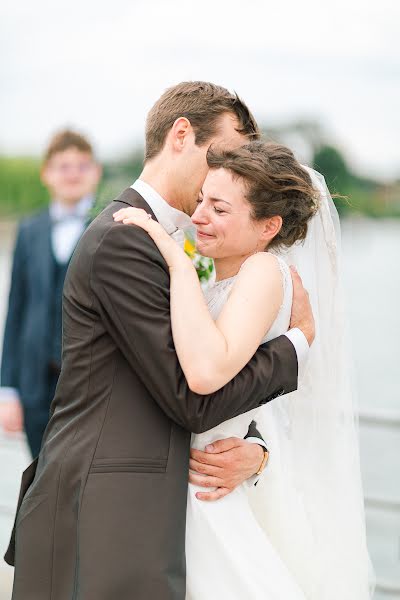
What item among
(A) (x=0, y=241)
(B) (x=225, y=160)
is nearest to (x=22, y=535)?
(B) (x=225, y=160)

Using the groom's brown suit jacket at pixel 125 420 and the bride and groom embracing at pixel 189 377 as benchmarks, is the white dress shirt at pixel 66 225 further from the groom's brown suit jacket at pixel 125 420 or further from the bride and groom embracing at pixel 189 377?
the groom's brown suit jacket at pixel 125 420

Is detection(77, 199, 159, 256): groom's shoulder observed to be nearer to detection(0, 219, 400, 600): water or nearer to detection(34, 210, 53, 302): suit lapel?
detection(0, 219, 400, 600): water

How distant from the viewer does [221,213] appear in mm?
2496

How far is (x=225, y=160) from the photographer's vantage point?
98.3 inches

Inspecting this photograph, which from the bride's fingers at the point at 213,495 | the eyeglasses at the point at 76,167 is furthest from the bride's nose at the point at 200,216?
the eyeglasses at the point at 76,167

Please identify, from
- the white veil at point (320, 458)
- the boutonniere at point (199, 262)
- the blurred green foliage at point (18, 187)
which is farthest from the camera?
the blurred green foliage at point (18, 187)

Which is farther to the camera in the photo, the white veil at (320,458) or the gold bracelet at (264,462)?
the white veil at (320,458)

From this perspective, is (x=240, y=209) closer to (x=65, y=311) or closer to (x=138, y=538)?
(x=65, y=311)

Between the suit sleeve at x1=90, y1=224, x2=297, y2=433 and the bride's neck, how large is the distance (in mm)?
338

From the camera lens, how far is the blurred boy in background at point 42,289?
4531mm

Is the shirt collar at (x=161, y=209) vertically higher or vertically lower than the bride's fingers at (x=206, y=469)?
higher

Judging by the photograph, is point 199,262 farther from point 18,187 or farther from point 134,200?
point 18,187

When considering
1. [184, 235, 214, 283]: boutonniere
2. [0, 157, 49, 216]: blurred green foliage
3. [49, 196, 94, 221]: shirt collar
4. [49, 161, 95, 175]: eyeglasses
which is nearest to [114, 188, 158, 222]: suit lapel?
[184, 235, 214, 283]: boutonniere

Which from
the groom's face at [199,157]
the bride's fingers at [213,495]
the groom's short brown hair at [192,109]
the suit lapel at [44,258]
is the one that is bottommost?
the suit lapel at [44,258]
